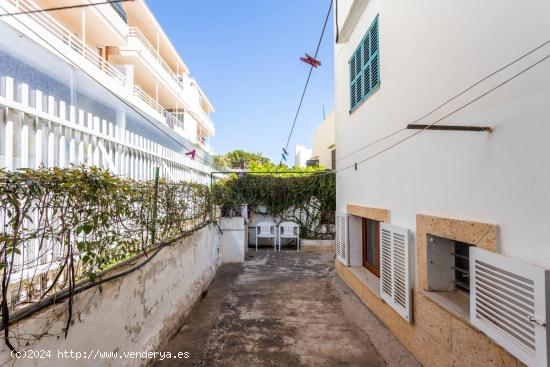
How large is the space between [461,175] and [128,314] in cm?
335

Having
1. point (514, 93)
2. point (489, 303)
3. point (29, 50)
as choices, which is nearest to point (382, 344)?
point (489, 303)

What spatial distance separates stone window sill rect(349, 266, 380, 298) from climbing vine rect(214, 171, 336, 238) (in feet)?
16.2

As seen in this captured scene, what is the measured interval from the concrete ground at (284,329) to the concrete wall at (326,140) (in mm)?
7226

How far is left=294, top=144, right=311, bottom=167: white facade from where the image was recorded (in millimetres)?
24002

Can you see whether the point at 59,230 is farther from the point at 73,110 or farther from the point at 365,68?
the point at 365,68

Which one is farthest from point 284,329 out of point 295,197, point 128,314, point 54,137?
point 295,197

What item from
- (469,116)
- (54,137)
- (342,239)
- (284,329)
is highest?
(469,116)

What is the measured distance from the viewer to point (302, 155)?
24.5m

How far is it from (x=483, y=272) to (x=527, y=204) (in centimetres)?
64

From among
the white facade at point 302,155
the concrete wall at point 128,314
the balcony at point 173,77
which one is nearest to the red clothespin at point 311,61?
the concrete wall at point 128,314

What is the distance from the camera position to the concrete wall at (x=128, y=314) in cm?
180

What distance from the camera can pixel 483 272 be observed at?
224 cm

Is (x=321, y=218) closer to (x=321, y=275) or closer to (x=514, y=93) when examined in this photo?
(x=321, y=275)

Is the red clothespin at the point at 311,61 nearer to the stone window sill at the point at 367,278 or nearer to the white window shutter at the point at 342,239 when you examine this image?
the white window shutter at the point at 342,239
